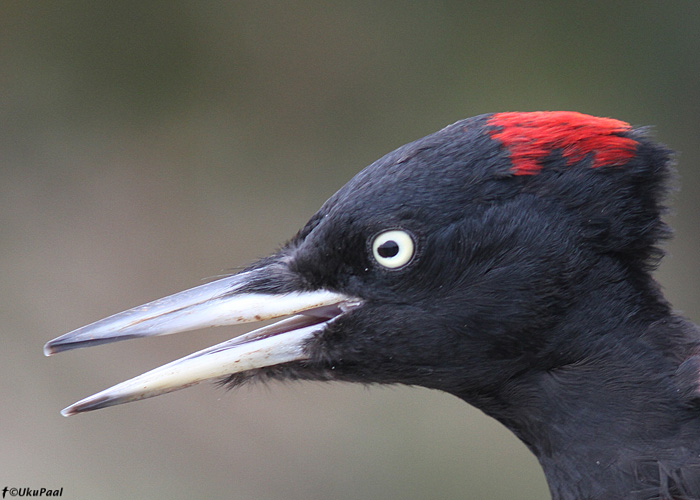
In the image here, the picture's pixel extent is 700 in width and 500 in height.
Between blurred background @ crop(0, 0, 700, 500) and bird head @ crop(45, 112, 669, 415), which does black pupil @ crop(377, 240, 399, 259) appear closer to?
bird head @ crop(45, 112, 669, 415)

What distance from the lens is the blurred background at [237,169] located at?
6906mm

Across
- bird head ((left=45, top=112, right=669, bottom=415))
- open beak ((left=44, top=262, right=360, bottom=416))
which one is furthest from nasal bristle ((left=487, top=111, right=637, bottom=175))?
open beak ((left=44, top=262, right=360, bottom=416))

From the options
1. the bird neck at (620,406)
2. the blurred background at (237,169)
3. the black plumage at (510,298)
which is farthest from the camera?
the blurred background at (237,169)

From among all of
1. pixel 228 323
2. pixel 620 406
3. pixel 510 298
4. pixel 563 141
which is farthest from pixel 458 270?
pixel 228 323

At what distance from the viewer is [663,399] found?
99.2 inches

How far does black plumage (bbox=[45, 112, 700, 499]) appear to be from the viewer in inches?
102

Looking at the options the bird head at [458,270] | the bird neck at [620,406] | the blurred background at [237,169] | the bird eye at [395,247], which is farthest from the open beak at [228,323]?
the blurred background at [237,169]

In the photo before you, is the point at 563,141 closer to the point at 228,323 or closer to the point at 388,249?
the point at 388,249

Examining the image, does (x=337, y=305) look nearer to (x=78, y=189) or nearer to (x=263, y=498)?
(x=263, y=498)

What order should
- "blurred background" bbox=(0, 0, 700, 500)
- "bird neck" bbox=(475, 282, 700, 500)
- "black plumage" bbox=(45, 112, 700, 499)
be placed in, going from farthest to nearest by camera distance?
1. "blurred background" bbox=(0, 0, 700, 500)
2. "black plumage" bbox=(45, 112, 700, 499)
3. "bird neck" bbox=(475, 282, 700, 500)

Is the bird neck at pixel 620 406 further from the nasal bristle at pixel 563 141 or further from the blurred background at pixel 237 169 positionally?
the blurred background at pixel 237 169

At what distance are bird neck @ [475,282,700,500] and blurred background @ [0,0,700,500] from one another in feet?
14.0

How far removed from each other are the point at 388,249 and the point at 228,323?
0.62 m

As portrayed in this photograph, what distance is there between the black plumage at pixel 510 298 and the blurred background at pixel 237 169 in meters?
4.13
